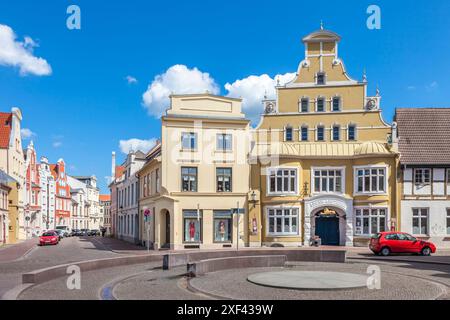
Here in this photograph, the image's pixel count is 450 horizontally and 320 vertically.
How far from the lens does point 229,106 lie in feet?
125

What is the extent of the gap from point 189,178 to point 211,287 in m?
21.5

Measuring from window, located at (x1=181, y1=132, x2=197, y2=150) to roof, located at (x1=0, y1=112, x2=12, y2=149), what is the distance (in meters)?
25.0

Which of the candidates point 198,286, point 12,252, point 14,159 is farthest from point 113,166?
point 198,286

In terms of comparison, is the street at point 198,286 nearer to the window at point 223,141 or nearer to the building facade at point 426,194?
the building facade at point 426,194

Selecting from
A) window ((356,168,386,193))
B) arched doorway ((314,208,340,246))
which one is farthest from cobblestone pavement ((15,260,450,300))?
arched doorway ((314,208,340,246))

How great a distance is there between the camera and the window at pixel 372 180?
122 feet

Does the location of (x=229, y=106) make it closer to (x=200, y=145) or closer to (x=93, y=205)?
(x=200, y=145)

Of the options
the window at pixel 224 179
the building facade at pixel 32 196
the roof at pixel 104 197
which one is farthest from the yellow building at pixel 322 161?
the roof at pixel 104 197

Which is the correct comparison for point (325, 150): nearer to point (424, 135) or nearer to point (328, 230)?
point (328, 230)

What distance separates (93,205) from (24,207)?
63.7 meters

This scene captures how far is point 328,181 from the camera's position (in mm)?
38250

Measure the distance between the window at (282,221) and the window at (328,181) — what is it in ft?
8.45

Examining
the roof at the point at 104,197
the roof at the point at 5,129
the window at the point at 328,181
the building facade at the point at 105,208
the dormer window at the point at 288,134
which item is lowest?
the building facade at the point at 105,208
